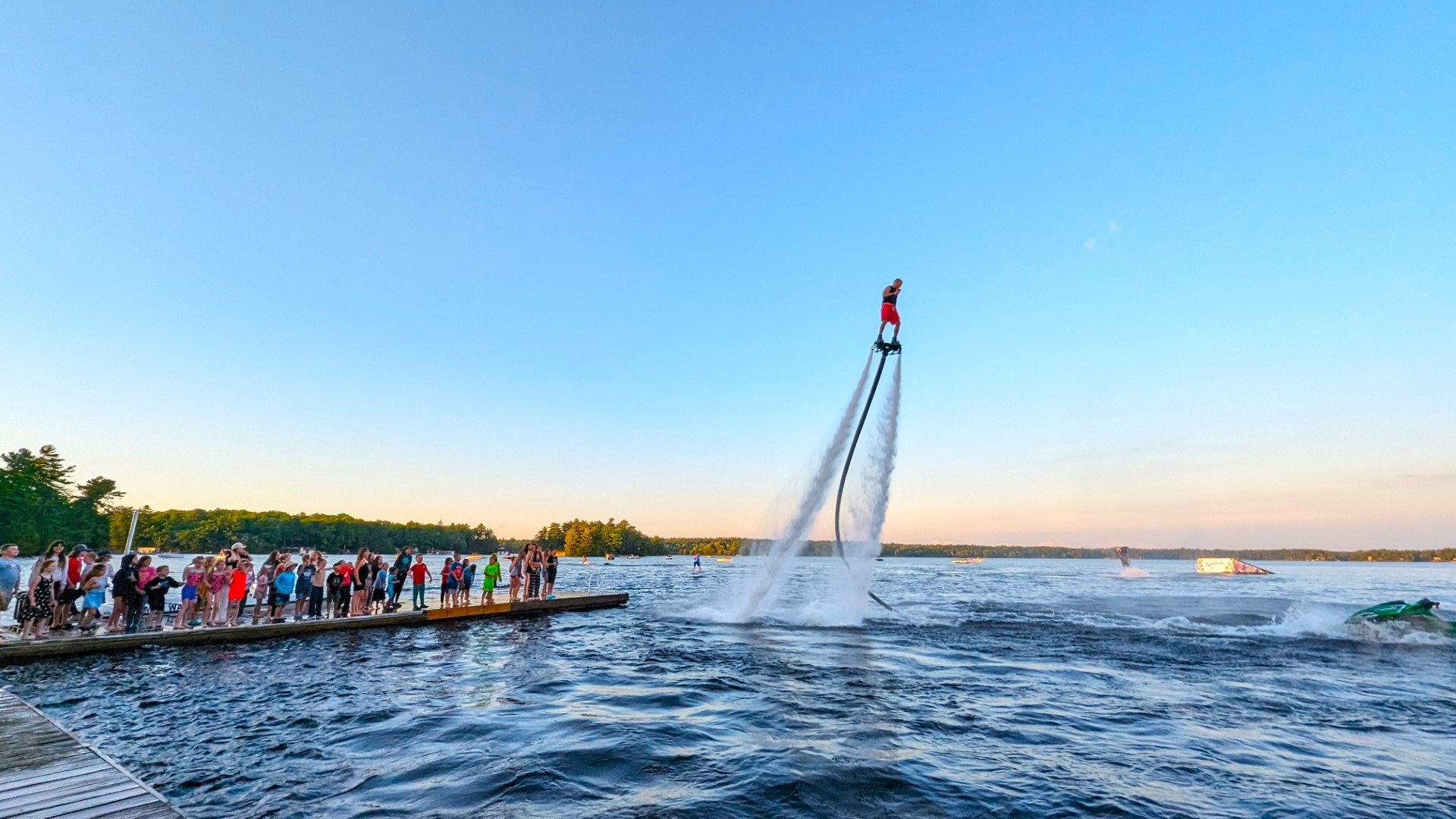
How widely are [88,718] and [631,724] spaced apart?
29.5 ft

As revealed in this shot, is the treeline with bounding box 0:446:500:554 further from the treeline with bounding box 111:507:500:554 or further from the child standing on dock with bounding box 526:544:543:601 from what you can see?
the child standing on dock with bounding box 526:544:543:601

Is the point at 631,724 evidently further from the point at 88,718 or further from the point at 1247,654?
the point at 1247,654

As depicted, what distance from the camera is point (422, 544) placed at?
188 meters

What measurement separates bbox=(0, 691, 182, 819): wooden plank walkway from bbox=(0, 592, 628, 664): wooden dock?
9932 millimetres

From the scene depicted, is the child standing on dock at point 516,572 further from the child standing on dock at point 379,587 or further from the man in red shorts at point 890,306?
the man in red shorts at point 890,306

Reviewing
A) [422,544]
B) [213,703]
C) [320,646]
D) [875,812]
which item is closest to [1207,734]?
[875,812]

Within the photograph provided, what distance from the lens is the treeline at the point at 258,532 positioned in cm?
16062

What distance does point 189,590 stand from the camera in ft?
61.2

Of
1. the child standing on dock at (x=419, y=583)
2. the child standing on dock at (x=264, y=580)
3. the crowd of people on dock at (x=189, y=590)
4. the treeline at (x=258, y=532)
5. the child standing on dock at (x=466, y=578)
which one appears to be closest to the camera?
the crowd of people on dock at (x=189, y=590)

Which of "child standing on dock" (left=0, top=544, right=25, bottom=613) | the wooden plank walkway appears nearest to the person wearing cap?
→ "child standing on dock" (left=0, top=544, right=25, bottom=613)

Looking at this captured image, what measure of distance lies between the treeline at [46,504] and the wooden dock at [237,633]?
105949 mm

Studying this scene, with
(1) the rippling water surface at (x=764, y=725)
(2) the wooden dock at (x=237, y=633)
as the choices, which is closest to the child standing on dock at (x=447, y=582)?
(2) the wooden dock at (x=237, y=633)

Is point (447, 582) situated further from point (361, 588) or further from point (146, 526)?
point (146, 526)

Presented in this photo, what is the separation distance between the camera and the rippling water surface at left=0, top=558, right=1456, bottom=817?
26.3 feet
